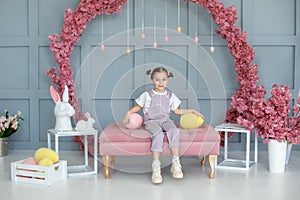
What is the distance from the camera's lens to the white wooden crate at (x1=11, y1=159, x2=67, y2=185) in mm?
3129

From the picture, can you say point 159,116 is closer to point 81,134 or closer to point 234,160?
point 81,134

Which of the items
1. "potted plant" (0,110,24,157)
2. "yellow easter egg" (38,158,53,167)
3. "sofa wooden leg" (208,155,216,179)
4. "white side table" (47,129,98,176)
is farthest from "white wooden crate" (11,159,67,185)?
"sofa wooden leg" (208,155,216,179)

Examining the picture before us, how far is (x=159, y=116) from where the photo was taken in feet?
11.5

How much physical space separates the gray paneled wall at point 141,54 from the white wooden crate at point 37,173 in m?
1.11

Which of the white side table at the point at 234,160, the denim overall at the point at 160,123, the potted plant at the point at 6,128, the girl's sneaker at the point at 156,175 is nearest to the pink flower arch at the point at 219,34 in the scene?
the white side table at the point at 234,160

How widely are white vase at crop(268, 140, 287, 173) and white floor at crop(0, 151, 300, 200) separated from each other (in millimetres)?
59

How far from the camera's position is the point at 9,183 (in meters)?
3.19

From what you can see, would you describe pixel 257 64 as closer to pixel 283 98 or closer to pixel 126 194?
pixel 283 98

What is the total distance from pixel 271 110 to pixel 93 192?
150 centimetres

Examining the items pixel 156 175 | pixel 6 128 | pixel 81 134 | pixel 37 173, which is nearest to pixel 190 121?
pixel 156 175

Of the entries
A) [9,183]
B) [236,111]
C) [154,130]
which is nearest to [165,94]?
[154,130]

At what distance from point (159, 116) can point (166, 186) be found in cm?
62

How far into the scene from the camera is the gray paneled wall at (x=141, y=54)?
423 cm

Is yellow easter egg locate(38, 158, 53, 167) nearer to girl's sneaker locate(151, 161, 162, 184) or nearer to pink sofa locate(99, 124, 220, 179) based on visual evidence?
pink sofa locate(99, 124, 220, 179)
